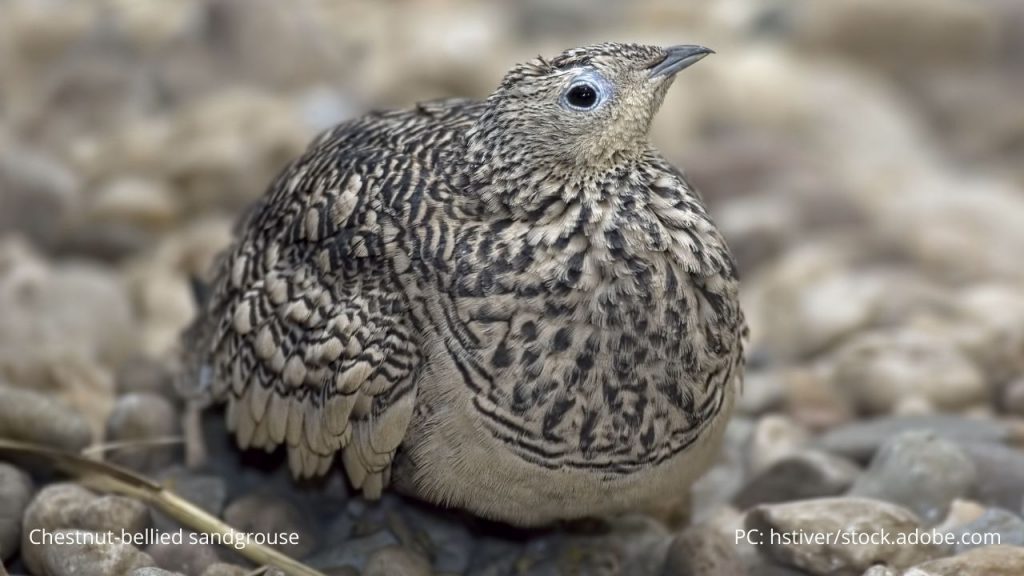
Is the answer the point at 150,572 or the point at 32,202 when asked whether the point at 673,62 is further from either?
the point at 32,202

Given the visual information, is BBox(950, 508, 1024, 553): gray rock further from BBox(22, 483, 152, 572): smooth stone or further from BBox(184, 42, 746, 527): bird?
BBox(22, 483, 152, 572): smooth stone

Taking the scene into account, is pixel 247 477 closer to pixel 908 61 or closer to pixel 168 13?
pixel 168 13

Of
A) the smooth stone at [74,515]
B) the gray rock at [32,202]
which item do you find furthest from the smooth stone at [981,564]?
the gray rock at [32,202]

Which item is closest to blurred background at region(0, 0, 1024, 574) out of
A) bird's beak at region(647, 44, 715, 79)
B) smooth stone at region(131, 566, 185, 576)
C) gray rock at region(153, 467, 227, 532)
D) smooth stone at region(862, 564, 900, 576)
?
gray rock at region(153, 467, 227, 532)

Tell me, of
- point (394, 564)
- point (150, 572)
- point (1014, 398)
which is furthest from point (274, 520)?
point (1014, 398)

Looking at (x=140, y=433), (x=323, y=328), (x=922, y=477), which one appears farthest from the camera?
(x=140, y=433)

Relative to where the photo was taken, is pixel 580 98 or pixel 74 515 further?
pixel 74 515

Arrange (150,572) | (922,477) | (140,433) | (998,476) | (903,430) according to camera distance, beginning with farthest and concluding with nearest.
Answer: (903,430) → (140,433) → (998,476) → (922,477) → (150,572)

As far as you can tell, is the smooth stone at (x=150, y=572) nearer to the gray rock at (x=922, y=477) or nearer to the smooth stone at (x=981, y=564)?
the smooth stone at (x=981, y=564)

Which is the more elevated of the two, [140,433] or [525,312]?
[525,312]
